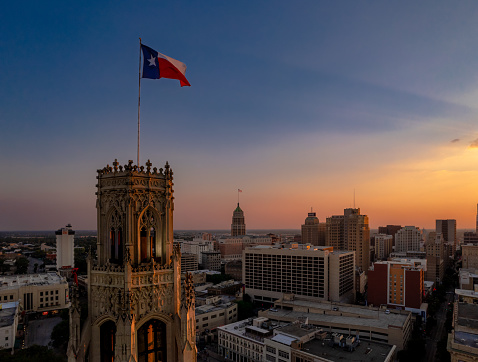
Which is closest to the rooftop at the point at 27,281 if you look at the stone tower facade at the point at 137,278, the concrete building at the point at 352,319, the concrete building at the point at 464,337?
the concrete building at the point at 352,319

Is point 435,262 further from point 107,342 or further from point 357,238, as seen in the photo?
point 107,342

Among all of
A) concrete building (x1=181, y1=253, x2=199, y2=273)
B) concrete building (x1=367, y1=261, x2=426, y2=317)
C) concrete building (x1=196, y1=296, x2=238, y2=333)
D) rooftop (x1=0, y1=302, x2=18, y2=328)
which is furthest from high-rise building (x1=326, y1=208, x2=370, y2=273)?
rooftop (x1=0, y1=302, x2=18, y2=328)

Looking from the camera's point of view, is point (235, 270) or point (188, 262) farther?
point (188, 262)

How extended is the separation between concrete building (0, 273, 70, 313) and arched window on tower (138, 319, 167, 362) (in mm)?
105009

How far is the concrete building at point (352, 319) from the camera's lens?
241 ft

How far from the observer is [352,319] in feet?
264

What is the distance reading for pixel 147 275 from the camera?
45.6 feet

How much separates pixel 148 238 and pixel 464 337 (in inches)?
2352

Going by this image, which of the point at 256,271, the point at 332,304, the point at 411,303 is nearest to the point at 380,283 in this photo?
the point at 411,303

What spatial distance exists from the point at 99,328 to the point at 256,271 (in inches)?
4397

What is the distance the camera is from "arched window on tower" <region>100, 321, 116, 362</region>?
46.5 feet

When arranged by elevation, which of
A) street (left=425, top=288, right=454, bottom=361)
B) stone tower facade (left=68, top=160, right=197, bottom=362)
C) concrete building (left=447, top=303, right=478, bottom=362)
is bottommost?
street (left=425, top=288, right=454, bottom=361)

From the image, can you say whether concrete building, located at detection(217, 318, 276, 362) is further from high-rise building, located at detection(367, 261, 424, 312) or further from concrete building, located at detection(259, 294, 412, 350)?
high-rise building, located at detection(367, 261, 424, 312)

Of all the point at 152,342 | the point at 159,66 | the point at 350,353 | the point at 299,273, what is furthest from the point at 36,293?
the point at 159,66
